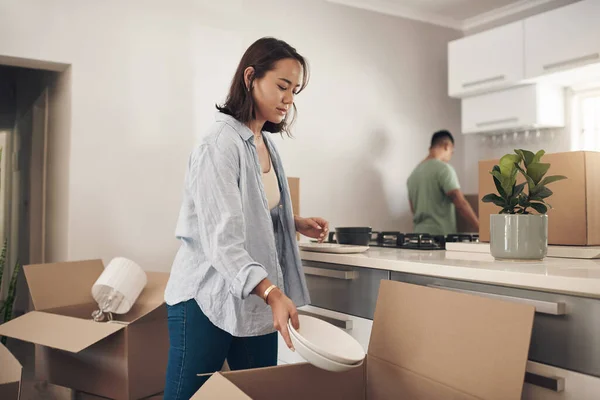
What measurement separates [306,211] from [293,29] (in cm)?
124

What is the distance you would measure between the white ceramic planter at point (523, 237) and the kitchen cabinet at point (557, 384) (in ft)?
1.08

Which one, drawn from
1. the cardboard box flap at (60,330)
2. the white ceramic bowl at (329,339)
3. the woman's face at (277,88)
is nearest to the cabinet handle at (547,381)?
the white ceramic bowl at (329,339)

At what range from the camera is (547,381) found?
3.55ft

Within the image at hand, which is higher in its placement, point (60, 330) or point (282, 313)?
point (282, 313)

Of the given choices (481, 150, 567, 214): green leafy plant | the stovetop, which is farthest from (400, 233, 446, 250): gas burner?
(481, 150, 567, 214): green leafy plant

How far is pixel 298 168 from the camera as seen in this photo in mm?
3754

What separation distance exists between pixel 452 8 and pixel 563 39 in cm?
122

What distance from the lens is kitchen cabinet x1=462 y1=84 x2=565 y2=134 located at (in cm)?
365

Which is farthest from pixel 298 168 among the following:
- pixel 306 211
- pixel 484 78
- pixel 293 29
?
pixel 484 78

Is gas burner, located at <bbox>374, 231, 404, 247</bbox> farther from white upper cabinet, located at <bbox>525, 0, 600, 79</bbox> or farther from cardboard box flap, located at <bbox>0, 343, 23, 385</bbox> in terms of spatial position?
white upper cabinet, located at <bbox>525, 0, 600, 79</bbox>

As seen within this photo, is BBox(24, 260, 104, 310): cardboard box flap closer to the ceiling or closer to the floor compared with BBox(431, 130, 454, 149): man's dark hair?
closer to the floor

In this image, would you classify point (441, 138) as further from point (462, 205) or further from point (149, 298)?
point (149, 298)

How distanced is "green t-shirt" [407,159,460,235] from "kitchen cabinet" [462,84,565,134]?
0.45 meters

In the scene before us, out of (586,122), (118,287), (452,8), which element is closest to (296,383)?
(118,287)
